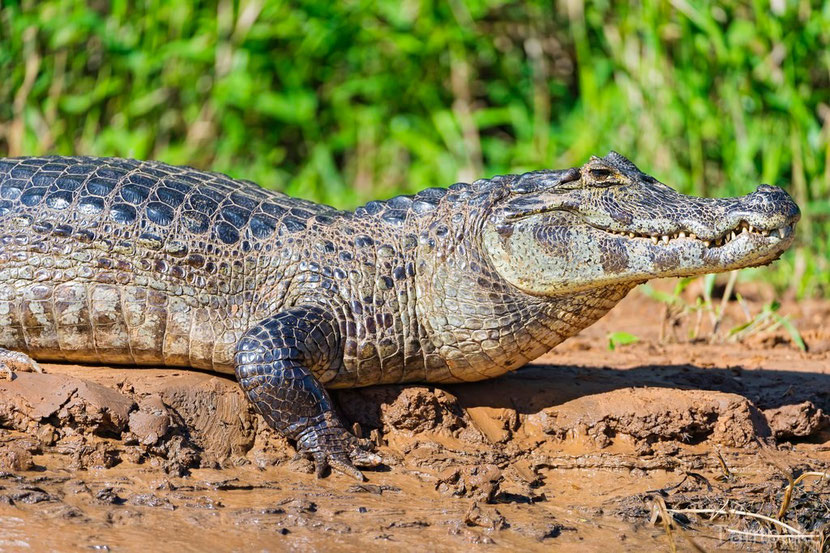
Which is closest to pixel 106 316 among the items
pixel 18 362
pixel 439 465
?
pixel 18 362

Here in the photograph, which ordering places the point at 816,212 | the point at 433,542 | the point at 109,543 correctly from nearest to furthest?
the point at 109,543, the point at 433,542, the point at 816,212

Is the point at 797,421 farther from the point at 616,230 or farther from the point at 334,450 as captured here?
the point at 334,450

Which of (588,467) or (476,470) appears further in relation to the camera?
(588,467)

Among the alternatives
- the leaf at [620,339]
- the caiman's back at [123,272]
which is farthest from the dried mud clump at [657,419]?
the caiman's back at [123,272]

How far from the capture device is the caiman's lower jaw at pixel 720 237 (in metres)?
4.22

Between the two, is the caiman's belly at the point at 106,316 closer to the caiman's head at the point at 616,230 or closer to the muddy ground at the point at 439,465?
the muddy ground at the point at 439,465

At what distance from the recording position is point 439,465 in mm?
4215

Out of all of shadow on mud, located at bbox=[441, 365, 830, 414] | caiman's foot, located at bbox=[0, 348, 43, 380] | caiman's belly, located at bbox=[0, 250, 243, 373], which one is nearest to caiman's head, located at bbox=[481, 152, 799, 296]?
shadow on mud, located at bbox=[441, 365, 830, 414]

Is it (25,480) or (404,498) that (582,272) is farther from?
(25,480)

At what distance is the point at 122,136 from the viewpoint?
8445 mm

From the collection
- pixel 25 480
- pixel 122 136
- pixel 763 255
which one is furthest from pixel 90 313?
pixel 122 136

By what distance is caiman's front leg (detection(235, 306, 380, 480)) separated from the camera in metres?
4.10

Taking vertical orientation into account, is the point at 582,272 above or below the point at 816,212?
below

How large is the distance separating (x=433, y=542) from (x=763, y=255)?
6.14 ft
